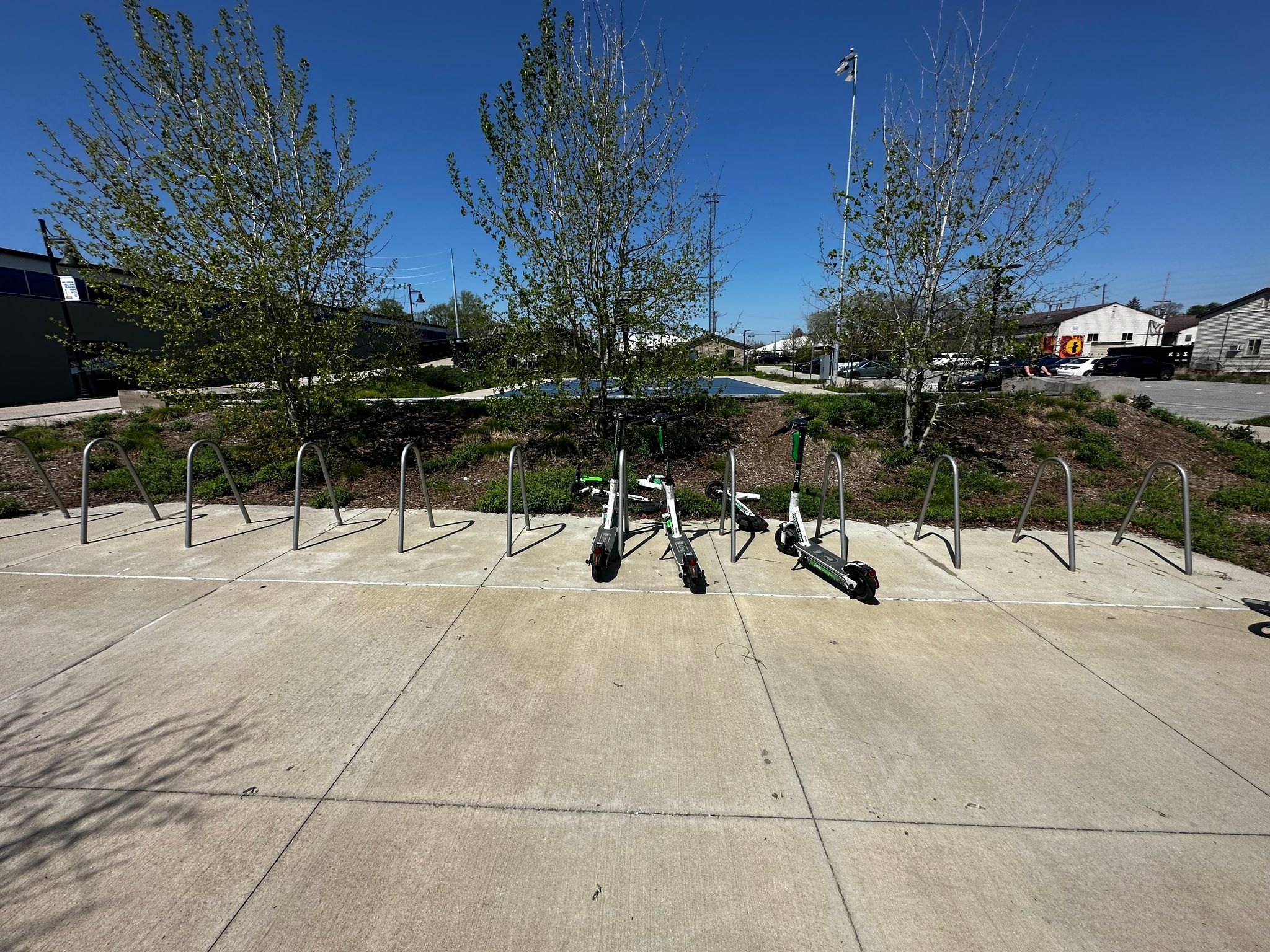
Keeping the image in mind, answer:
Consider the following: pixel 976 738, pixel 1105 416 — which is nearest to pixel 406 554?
pixel 976 738

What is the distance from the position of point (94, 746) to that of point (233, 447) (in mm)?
7015

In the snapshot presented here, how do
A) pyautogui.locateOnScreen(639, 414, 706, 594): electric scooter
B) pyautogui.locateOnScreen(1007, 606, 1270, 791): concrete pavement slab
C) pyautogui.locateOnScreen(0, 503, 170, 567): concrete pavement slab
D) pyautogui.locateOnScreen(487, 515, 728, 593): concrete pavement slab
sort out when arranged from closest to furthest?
1. pyautogui.locateOnScreen(1007, 606, 1270, 791): concrete pavement slab
2. pyautogui.locateOnScreen(639, 414, 706, 594): electric scooter
3. pyautogui.locateOnScreen(487, 515, 728, 593): concrete pavement slab
4. pyautogui.locateOnScreen(0, 503, 170, 567): concrete pavement slab

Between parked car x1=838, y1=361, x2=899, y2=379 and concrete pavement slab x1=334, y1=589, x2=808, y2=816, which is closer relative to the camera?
concrete pavement slab x1=334, y1=589, x2=808, y2=816

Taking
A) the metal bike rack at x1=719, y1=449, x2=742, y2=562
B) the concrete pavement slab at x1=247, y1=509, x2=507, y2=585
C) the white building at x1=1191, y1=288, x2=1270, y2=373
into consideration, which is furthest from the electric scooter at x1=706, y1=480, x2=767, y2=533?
the white building at x1=1191, y1=288, x2=1270, y2=373

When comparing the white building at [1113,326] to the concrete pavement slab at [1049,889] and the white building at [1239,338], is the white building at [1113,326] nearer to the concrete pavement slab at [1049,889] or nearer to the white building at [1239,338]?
the white building at [1239,338]

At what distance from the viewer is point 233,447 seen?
831 cm

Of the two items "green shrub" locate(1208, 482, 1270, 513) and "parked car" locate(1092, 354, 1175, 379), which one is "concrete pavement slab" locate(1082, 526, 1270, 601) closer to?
"green shrub" locate(1208, 482, 1270, 513)

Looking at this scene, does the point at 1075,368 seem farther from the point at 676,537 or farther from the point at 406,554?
the point at 406,554

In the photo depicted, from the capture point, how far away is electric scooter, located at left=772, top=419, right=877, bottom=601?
4.13 meters

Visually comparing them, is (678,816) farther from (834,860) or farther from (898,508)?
(898,508)

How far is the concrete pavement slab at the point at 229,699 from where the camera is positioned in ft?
7.98

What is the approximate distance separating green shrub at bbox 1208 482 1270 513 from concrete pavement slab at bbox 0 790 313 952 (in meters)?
10.1

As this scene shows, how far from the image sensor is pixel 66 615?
12.8ft

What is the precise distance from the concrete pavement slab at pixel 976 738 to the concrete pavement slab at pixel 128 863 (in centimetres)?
224
